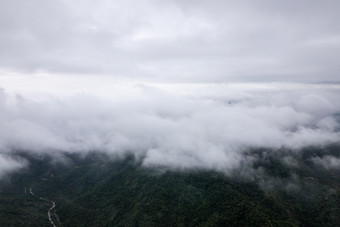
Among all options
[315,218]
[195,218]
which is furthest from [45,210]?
[315,218]

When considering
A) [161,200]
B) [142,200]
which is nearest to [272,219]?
[161,200]

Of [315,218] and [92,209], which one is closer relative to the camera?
[315,218]

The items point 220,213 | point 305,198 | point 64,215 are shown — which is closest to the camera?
point 220,213

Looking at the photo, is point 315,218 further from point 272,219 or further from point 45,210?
point 45,210

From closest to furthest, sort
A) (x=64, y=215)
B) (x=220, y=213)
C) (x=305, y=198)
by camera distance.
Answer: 1. (x=220, y=213)
2. (x=64, y=215)
3. (x=305, y=198)

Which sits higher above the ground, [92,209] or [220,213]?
[220,213]

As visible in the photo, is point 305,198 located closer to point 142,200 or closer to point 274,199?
point 274,199

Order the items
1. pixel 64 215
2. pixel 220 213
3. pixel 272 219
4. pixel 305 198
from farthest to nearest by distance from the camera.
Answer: pixel 305 198 < pixel 64 215 < pixel 220 213 < pixel 272 219

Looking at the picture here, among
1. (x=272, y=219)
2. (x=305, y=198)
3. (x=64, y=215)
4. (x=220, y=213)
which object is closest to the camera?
(x=272, y=219)

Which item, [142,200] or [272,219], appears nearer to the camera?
[272,219]
